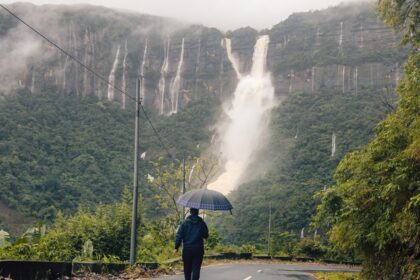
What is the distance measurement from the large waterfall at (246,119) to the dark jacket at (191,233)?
102m

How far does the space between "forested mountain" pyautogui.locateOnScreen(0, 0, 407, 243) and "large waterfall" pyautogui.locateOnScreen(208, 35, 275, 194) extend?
3.04 m

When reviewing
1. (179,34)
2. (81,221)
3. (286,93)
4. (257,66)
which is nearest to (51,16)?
(179,34)

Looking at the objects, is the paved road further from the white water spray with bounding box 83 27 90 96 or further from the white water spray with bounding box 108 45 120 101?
the white water spray with bounding box 83 27 90 96

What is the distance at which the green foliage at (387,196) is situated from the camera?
985cm

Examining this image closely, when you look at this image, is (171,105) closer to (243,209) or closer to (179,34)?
(179,34)

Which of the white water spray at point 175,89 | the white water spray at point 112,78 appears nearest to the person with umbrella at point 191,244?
the white water spray at point 112,78

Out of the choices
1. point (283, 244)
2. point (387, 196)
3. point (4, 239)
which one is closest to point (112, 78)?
point (283, 244)

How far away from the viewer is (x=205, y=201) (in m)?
8.75

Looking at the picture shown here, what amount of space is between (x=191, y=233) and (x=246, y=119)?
441 feet

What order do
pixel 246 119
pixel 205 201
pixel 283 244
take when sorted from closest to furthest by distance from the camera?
pixel 205 201, pixel 283 244, pixel 246 119

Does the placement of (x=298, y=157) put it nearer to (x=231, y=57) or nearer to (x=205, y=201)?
(x=231, y=57)

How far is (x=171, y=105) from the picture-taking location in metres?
147

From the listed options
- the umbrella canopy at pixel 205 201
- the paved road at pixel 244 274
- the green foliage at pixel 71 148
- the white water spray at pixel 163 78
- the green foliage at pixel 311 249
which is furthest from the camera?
the white water spray at pixel 163 78

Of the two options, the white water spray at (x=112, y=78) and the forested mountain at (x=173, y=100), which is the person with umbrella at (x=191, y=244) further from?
the white water spray at (x=112, y=78)
